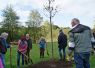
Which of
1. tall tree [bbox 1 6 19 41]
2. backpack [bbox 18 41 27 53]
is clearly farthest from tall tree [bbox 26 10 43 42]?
backpack [bbox 18 41 27 53]

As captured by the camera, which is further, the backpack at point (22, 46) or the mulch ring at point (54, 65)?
the backpack at point (22, 46)

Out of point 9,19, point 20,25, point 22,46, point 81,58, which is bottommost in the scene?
point 81,58

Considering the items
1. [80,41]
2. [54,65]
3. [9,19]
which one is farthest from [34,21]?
[80,41]

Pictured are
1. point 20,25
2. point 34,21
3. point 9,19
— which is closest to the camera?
point 9,19

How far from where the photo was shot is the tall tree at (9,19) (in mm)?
94812

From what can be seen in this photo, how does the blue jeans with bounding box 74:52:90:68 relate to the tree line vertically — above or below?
below

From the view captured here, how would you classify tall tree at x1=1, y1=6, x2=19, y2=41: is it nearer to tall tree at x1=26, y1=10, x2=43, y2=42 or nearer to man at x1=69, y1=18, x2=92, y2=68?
tall tree at x1=26, y1=10, x2=43, y2=42

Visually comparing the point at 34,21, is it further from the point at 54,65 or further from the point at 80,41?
the point at 80,41

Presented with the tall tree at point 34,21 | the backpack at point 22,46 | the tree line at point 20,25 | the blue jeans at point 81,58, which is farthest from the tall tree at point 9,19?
the blue jeans at point 81,58

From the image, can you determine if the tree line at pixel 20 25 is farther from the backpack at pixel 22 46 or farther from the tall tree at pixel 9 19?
the backpack at pixel 22 46

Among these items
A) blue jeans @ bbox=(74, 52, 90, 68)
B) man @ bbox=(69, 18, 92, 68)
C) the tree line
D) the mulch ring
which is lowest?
the mulch ring

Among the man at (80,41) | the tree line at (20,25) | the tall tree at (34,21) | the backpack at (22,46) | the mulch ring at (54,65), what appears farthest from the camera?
the tall tree at (34,21)

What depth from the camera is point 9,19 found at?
96.7 meters

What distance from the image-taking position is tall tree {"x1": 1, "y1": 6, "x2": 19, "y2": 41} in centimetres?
9481
